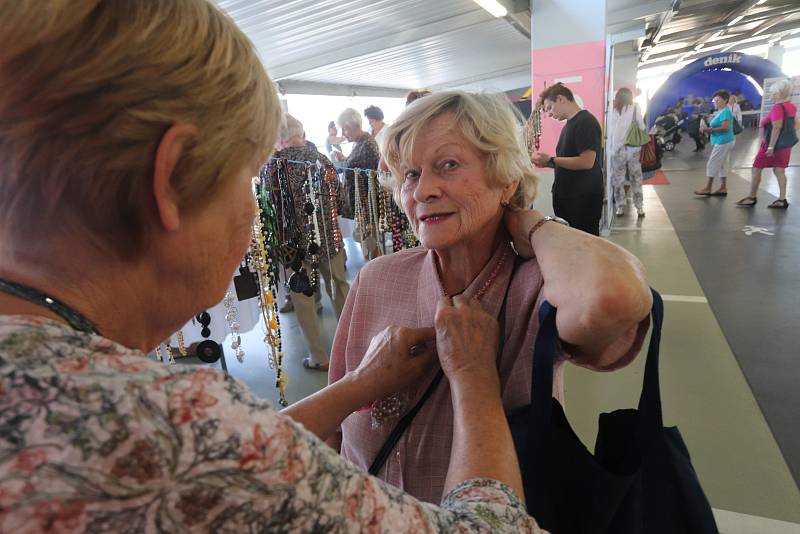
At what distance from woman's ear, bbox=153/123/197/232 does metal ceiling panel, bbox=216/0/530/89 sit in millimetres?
3075

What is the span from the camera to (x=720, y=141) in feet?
26.4

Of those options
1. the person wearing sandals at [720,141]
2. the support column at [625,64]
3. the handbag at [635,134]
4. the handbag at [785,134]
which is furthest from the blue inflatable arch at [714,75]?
the handbag at [635,134]

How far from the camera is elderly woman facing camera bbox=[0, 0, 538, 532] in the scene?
1.13 feet

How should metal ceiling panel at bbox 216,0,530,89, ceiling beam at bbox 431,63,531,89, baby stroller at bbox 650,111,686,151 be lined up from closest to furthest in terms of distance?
metal ceiling panel at bbox 216,0,530,89, ceiling beam at bbox 431,63,531,89, baby stroller at bbox 650,111,686,151

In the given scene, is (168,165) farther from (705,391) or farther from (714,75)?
(714,75)

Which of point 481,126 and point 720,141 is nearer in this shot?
point 481,126

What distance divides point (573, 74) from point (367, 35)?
3.72m

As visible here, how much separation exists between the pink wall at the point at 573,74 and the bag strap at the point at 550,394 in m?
4.04

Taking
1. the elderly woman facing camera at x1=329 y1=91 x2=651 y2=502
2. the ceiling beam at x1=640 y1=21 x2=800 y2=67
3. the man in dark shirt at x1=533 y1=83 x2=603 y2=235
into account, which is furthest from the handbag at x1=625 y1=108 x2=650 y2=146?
the ceiling beam at x1=640 y1=21 x2=800 y2=67

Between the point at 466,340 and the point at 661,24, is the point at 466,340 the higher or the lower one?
the lower one

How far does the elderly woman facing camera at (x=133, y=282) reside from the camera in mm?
345

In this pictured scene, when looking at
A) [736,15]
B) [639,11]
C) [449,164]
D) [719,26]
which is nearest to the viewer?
[449,164]

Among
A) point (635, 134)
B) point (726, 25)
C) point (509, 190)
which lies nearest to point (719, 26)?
point (726, 25)

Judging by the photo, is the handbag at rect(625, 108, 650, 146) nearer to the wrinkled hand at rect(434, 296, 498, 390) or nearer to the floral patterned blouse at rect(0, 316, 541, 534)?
the wrinkled hand at rect(434, 296, 498, 390)
